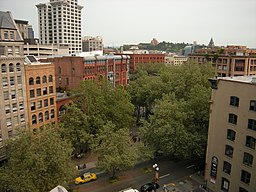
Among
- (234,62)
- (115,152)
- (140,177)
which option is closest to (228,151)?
(140,177)

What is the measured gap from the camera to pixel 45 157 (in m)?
27.8

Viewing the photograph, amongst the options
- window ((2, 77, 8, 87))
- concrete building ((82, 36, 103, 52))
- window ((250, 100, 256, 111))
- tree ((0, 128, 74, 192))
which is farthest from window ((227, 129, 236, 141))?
concrete building ((82, 36, 103, 52))

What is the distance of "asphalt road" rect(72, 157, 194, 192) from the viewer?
34562 millimetres

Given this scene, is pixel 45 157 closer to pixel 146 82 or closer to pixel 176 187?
pixel 176 187

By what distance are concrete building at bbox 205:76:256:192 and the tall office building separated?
424 feet

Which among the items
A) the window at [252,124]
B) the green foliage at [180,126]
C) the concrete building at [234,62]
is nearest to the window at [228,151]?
the window at [252,124]

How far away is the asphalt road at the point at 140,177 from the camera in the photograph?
113 feet

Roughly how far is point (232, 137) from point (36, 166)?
24.8 meters

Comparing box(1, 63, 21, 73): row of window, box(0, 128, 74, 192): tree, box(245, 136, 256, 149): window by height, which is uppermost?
box(1, 63, 21, 73): row of window

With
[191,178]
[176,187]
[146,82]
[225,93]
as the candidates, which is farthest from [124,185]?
[146,82]

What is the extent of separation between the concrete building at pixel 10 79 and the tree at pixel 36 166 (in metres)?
10.3

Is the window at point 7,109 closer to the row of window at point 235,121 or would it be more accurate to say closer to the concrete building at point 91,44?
the row of window at point 235,121

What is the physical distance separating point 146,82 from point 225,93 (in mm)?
34420

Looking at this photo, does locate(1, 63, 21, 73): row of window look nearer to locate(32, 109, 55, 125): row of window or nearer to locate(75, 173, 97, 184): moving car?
locate(32, 109, 55, 125): row of window
